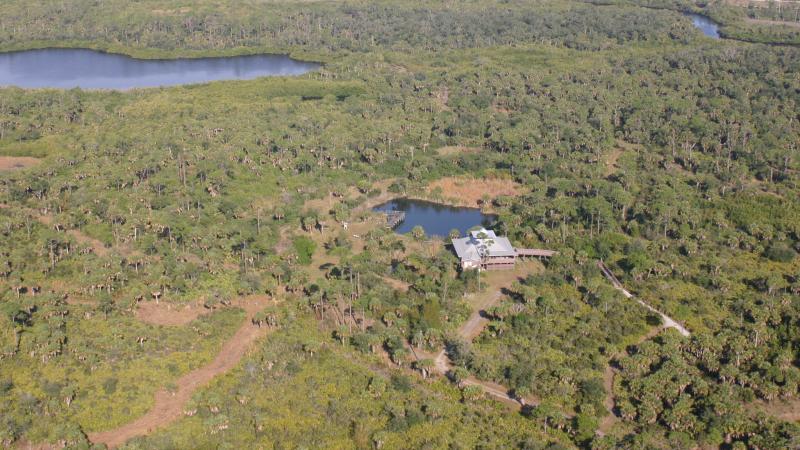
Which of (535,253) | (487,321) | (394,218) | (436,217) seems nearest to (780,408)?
(487,321)

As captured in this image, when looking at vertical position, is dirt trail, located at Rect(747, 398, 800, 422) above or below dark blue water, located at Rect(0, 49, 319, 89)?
below

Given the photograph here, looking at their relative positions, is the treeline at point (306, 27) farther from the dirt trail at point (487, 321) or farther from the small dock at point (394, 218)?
the dirt trail at point (487, 321)

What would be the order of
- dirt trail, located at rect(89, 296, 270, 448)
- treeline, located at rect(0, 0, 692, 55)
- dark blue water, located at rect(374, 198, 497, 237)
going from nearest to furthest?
dirt trail, located at rect(89, 296, 270, 448) < dark blue water, located at rect(374, 198, 497, 237) < treeline, located at rect(0, 0, 692, 55)

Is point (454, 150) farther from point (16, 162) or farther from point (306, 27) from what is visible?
point (306, 27)

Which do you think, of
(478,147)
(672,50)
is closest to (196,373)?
(478,147)

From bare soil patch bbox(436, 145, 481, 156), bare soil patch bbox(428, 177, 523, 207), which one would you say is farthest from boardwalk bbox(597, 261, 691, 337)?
bare soil patch bbox(436, 145, 481, 156)

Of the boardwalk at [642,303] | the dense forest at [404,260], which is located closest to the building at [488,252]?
the dense forest at [404,260]

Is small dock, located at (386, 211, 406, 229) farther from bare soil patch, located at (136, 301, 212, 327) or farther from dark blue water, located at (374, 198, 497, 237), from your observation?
bare soil patch, located at (136, 301, 212, 327)
